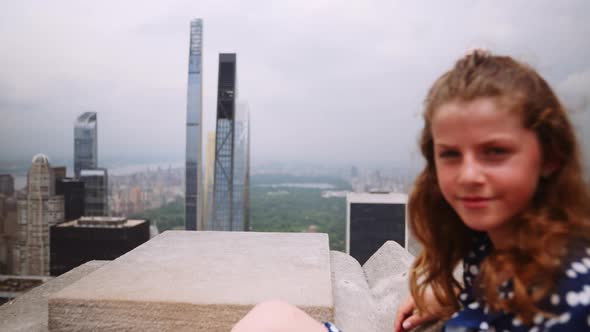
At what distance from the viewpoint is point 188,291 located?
147 centimetres

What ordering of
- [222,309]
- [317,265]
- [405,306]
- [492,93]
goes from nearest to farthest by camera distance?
[492,93], [405,306], [222,309], [317,265]

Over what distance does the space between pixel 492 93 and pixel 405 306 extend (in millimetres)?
559

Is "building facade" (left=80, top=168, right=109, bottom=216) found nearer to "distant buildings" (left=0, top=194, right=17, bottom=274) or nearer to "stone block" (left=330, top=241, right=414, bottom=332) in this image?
"distant buildings" (left=0, top=194, right=17, bottom=274)

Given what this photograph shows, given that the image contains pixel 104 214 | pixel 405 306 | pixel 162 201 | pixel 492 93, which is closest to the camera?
pixel 492 93

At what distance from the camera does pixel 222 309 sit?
138 centimetres

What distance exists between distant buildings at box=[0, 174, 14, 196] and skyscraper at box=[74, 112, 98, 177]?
0.57m

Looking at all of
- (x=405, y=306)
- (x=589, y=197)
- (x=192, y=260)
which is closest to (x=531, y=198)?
(x=589, y=197)

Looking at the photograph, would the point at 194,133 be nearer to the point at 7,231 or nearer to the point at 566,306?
the point at 7,231

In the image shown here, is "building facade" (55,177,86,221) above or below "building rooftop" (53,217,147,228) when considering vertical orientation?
above

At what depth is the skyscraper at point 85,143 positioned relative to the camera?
421cm

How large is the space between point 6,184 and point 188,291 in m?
2.98

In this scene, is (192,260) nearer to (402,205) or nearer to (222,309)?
(222,309)

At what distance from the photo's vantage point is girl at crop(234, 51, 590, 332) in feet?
1.85

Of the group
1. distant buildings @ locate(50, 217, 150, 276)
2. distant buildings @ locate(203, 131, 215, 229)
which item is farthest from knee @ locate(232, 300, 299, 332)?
distant buildings @ locate(203, 131, 215, 229)
